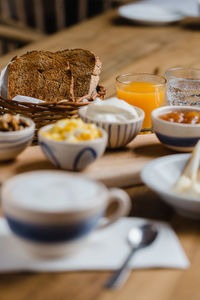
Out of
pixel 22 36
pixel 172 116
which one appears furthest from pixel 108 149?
pixel 22 36

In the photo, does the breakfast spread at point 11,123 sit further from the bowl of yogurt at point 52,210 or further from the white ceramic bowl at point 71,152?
the bowl of yogurt at point 52,210

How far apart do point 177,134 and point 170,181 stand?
0.76ft

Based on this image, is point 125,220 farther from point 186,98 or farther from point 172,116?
point 186,98

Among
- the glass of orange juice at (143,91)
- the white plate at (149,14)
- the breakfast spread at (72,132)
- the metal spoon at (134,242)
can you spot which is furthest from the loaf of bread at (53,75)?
the white plate at (149,14)

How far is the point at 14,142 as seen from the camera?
110 cm

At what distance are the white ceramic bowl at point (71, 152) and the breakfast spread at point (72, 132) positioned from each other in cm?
1

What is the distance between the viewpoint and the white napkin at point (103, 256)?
0.78m

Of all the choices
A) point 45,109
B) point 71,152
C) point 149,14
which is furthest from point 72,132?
point 149,14

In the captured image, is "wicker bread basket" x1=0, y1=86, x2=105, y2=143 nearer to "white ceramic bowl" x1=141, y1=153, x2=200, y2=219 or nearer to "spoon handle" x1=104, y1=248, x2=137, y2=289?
"white ceramic bowl" x1=141, y1=153, x2=200, y2=219

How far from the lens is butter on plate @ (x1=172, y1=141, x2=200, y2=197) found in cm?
94

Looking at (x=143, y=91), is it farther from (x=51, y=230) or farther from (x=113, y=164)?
(x=51, y=230)

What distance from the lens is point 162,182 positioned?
0.98 meters

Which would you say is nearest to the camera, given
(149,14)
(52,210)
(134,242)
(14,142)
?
(52,210)

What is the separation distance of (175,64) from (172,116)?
101 cm
